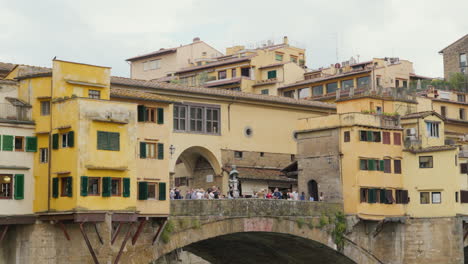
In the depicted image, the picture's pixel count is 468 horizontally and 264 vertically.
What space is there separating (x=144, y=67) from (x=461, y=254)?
176 ft

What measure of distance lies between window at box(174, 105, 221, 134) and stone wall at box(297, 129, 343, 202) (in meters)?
6.35

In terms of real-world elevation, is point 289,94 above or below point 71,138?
above

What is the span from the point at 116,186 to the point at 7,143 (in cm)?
611

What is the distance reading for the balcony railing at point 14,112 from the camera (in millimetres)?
54469

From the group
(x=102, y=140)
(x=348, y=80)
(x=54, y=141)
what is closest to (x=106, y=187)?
(x=102, y=140)

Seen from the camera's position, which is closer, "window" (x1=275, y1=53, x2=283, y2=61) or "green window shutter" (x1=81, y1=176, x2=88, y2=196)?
"green window shutter" (x1=81, y1=176, x2=88, y2=196)

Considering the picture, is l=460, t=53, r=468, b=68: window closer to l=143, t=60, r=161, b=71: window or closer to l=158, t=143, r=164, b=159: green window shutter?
l=143, t=60, r=161, b=71: window

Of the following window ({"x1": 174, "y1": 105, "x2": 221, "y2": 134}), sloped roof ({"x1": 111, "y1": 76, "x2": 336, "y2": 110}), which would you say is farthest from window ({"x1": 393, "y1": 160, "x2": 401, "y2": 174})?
window ({"x1": 174, "y1": 105, "x2": 221, "y2": 134})

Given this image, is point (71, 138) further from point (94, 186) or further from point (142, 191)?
point (142, 191)

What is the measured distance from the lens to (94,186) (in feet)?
176

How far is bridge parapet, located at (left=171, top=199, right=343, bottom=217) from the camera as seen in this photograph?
61.5 metres

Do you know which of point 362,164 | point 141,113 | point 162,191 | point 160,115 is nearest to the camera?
point 162,191

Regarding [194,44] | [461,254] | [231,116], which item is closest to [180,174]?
[231,116]

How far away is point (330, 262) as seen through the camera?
7556 cm
